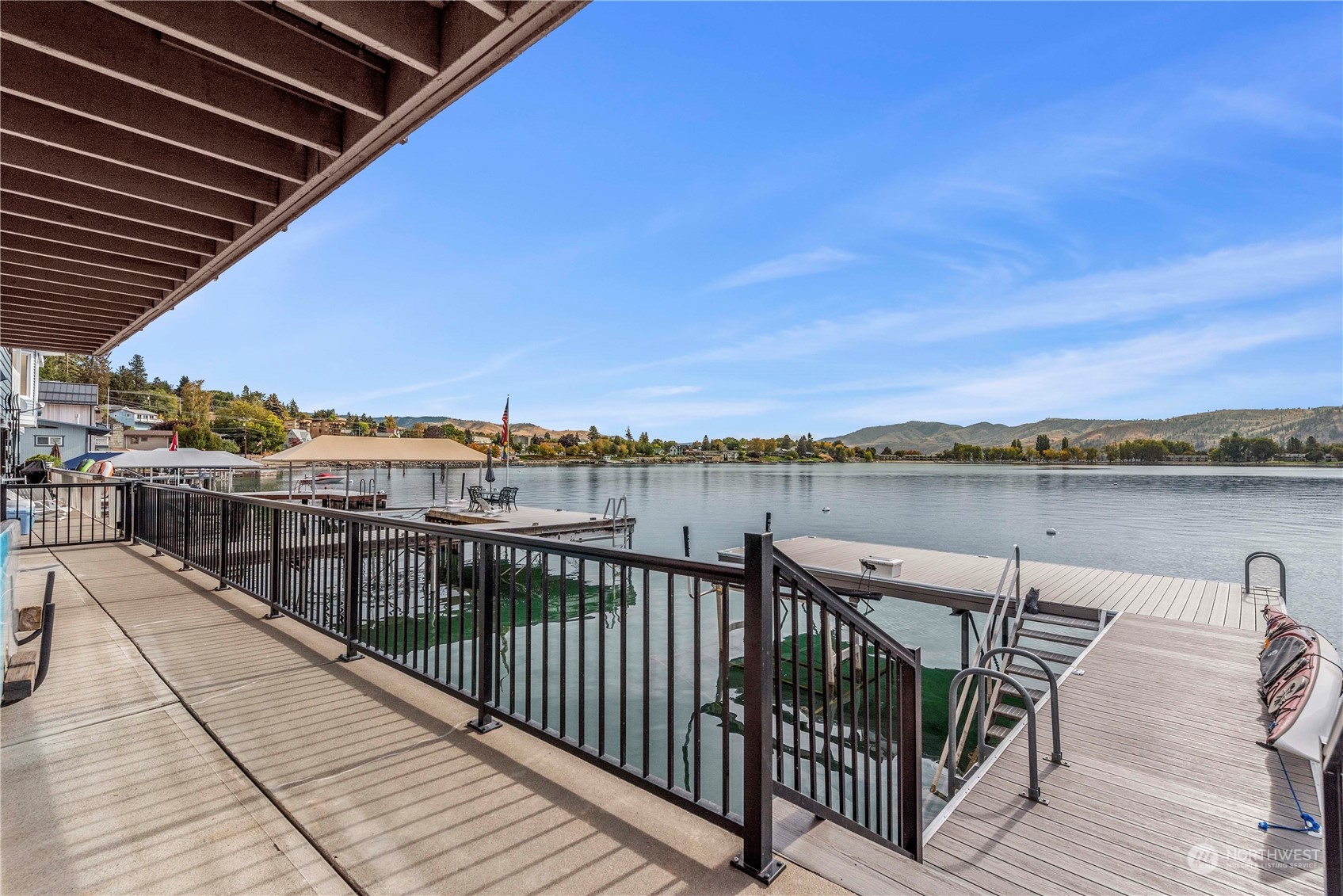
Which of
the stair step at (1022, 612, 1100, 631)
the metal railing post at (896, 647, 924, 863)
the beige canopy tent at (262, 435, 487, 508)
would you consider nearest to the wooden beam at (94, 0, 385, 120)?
the metal railing post at (896, 647, 924, 863)

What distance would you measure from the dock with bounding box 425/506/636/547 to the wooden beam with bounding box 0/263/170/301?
7.73 metres

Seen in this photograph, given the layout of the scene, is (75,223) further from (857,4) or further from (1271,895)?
(857,4)

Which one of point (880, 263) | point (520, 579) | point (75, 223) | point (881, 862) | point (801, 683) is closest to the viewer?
point (881, 862)

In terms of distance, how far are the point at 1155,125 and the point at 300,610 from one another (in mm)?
28855

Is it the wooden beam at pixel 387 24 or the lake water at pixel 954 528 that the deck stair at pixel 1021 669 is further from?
the wooden beam at pixel 387 24

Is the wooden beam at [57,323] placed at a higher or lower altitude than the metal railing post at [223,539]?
higher

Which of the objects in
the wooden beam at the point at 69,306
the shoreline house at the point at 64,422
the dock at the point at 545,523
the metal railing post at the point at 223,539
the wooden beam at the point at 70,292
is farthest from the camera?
the shoreline house at the point at 64,422

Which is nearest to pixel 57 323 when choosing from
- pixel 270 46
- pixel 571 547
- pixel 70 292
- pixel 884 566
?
pixel 70 292

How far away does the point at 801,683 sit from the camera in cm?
1051

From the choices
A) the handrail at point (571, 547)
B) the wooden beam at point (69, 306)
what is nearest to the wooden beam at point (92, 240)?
the wooden beam at point (69, 306)

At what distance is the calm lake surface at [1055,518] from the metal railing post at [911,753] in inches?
438

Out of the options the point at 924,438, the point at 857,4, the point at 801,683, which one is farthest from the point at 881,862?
the point at 924,438

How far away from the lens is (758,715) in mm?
1774

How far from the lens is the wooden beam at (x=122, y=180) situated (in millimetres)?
3088
